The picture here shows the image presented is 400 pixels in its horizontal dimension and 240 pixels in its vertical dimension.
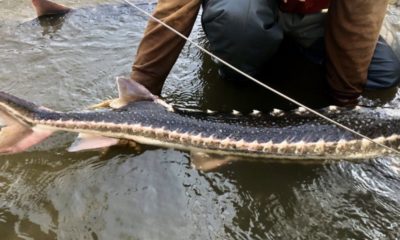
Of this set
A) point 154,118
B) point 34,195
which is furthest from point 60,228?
point 154,118

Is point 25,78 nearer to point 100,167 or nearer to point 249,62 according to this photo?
point 100,167

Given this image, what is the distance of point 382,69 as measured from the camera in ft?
10.3

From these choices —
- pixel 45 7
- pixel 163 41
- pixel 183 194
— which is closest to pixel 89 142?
pixel 183 194

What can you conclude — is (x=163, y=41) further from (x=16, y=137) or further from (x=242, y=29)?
(x=16, y=137)

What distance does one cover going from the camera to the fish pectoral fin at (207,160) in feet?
8.32

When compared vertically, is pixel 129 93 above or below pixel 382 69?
below

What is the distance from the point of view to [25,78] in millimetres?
3369

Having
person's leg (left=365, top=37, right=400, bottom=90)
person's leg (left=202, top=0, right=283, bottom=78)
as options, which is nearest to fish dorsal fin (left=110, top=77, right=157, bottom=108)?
person's leg (left=202, top=0, right=283, bottom=78)

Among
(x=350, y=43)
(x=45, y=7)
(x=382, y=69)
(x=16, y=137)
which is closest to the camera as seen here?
(x=16, y=137)

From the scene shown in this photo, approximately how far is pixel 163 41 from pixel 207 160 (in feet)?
2.36

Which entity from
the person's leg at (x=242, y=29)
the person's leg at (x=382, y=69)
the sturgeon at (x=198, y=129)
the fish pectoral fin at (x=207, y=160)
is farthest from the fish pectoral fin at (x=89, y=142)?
Result: the person's leg at (x=382, y=69)

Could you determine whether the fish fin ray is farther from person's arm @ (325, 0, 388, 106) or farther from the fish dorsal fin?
A: person's arm @ (325, 0, 388, 106)

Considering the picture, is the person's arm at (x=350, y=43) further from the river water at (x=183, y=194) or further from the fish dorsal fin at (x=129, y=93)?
the fish dorsal fin at (x=129, y=93)

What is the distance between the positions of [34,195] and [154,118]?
68 centimetres
